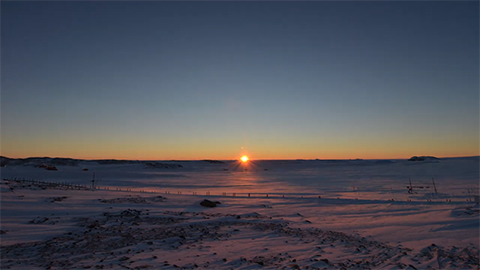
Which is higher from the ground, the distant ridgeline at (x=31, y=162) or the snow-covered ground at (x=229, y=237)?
the distant ridgeline at (x=31, y=162)

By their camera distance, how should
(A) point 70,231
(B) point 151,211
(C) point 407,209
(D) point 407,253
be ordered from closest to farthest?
1. (D) point 407,253
2. (A) point 70,231
3. (B) point 151,211
4. (C) point 407,209

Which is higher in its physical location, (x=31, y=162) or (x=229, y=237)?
(x=31, y=162)

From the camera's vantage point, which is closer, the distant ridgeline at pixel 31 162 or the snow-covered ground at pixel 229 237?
the snow-covered ground at pixel 229 237

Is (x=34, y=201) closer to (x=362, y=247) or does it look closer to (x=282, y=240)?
(x=282, y=240)

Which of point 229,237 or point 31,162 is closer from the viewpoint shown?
point 229,237

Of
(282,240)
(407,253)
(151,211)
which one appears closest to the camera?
(407,253)

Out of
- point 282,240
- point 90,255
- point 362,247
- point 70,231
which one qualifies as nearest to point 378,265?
point 362,247

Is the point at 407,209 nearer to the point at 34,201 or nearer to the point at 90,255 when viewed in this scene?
the point at 90,255

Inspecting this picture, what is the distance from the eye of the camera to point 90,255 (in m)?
12.9

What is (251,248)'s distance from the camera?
14758mm

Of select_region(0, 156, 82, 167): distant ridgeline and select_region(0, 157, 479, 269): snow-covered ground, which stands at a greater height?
select_region(0, 156, 82, 167): distant ridgeline

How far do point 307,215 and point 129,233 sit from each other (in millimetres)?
16262

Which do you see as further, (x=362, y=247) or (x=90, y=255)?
(x=362, y=247)

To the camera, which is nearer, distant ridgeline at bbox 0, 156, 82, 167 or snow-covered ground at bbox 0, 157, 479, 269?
snow-covered ground at bbox 0, 157, 479, 269
